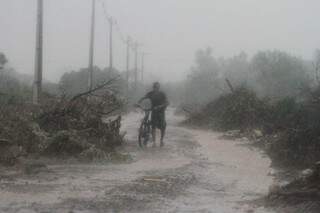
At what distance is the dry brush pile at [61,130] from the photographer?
12.0m

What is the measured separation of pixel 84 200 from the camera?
7695 millimetres

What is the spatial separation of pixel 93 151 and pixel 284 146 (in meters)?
4.12

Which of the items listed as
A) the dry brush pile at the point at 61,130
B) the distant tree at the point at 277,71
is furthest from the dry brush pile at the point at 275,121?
the distant tree at the point at 277,71

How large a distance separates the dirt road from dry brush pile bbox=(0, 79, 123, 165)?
78cm

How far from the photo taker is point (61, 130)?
13.4 m

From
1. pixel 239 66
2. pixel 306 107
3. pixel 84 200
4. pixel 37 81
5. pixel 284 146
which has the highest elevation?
pixel 239 66

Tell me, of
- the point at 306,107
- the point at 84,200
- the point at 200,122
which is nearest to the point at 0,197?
the point at 84,200

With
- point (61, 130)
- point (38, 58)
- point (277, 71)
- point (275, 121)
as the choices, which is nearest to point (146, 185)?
point (61, 130)

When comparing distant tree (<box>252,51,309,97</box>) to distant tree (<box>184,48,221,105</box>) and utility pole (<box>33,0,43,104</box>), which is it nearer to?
distant tree (<box>184,48,221,105</box>)

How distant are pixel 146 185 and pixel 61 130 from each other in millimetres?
4838

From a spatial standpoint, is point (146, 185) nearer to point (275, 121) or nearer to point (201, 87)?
point (275, 121)

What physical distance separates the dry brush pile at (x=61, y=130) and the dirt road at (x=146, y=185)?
2.54ft

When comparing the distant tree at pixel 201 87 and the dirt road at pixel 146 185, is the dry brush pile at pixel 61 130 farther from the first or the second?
the distant tree at pixel 201 87

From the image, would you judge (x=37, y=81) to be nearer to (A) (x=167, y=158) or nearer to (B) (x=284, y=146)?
(A) (x=167, y=158)
